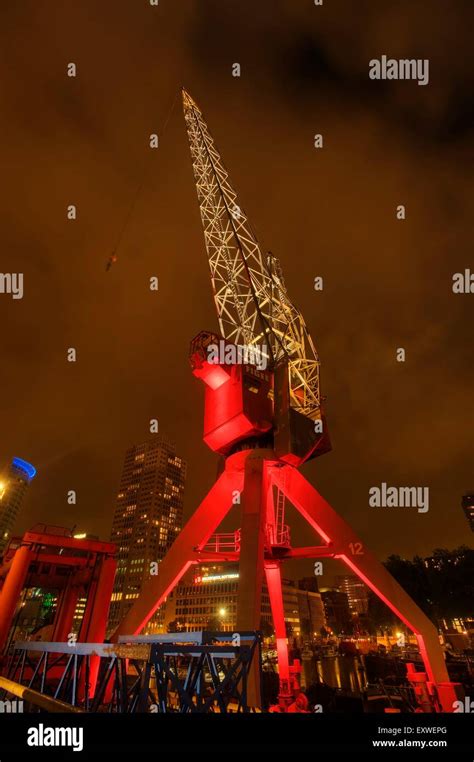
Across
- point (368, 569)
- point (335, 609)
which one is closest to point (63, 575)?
point (368, 569)

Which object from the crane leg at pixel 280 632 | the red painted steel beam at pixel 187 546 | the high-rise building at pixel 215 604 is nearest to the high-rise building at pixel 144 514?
the high-rise building at pixel 215 604

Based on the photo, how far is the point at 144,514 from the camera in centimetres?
15462

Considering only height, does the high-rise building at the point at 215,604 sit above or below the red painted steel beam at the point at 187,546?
below

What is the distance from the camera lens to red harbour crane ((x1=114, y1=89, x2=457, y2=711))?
50.8 ft

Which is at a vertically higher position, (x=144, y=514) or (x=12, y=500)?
(x=12, y=500)

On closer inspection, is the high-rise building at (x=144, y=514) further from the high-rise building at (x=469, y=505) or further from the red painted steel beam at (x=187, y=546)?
the red painted steel beam at (x=187, y=546)

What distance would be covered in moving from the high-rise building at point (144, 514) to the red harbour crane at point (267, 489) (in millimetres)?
123835

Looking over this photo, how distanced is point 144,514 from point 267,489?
146912mm

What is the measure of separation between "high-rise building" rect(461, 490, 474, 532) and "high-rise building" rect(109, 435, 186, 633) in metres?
101

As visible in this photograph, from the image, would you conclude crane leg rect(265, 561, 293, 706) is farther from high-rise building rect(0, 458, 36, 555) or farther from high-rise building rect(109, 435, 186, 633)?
A: high-rise building rect(0, 458, 36, 555)

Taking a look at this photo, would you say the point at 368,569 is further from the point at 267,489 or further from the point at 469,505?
the point at 469,505

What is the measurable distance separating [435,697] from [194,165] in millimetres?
35320

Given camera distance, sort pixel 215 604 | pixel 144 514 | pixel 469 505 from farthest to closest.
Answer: pixel 144 514 < pixel 469 505 < pixel 215 604

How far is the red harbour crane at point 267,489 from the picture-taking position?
15.5 meters
